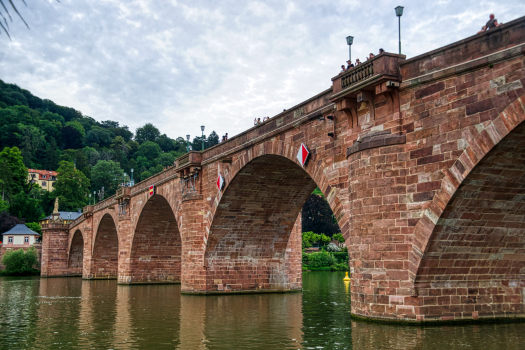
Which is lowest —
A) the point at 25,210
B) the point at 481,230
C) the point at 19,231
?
the point at 481,230

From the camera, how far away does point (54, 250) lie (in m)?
59.9

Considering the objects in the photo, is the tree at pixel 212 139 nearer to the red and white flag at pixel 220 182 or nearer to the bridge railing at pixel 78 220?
the bridge railing at pixel 78 220

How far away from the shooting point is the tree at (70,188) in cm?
9197

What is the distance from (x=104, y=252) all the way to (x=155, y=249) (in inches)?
510

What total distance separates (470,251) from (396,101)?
3824 millimetres

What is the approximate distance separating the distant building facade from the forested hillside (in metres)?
2.28

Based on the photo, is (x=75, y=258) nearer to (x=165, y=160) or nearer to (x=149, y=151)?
(x=165, y=160)

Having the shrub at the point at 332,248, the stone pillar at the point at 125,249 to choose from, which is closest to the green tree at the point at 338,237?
the shrub at the point at 332,248

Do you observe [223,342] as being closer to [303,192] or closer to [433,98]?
[433,98]

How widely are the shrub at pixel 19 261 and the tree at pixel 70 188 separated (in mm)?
29946

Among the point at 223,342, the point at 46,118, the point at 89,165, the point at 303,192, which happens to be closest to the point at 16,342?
the point at 223,342

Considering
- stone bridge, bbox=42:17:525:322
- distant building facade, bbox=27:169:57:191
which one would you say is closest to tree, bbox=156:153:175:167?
distant building facade, bbox=27:169:57:191

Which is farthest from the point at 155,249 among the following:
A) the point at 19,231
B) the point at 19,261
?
the point at 19,231

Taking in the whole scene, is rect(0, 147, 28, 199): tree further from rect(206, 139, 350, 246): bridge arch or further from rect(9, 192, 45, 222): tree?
rect(206, 139, 350, 246): bridge arch
